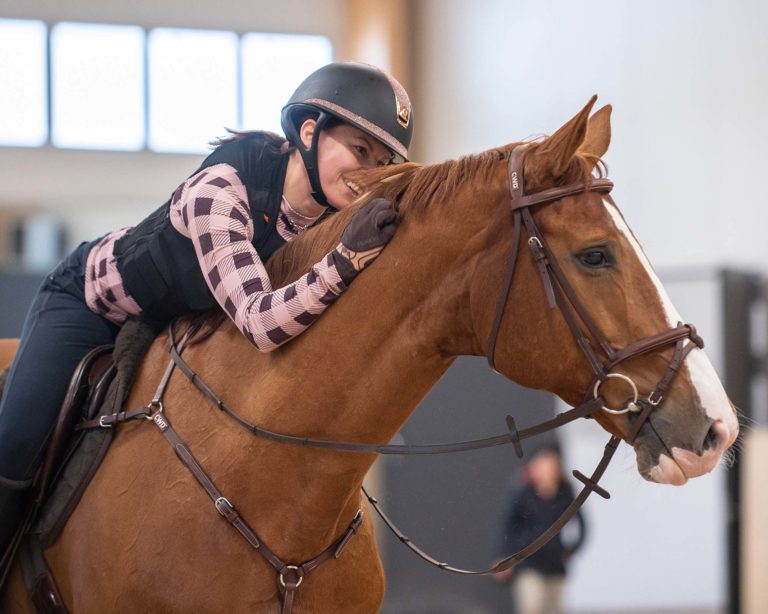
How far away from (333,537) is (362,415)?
33 cm

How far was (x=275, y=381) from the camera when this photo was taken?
7.21ft

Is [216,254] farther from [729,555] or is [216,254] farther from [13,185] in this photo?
[13,185]

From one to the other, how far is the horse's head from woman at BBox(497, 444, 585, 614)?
1.90 m

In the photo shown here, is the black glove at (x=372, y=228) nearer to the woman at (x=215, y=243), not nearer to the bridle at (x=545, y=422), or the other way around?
the woman at (x=215, y=243)

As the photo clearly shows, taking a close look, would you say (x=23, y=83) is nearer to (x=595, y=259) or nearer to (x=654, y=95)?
(x=654, y=95)

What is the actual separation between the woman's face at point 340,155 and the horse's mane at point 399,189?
0.13 meters

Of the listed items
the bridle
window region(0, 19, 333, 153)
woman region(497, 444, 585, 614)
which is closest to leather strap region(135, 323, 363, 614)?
the bridle

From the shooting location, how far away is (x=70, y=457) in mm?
2385

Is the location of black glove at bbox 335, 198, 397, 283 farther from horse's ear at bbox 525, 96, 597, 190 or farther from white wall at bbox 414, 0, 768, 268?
white wall at bbox 414, 0, 768, 268

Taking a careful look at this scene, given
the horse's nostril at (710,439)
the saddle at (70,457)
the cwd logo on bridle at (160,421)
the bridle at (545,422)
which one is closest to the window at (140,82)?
the saddle at (70,457)

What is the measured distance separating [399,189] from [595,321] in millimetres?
542

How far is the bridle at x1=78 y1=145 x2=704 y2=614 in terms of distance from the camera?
1.85m

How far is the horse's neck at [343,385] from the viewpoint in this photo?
2.08 m

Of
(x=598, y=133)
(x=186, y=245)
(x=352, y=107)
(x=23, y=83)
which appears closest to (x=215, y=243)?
(x=186, y=245)
